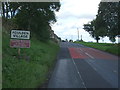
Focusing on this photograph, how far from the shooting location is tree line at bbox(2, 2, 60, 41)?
3528 cm

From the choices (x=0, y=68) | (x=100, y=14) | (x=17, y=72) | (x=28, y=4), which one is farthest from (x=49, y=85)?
(x=100, y=14)

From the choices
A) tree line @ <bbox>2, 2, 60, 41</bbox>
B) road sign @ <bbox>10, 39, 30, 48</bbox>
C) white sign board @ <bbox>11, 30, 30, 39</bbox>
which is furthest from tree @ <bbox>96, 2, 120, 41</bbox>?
road sign @ <bbox>10, 39, 30, 48</bbox>

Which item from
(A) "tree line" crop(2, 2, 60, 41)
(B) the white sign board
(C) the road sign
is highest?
(A) "tree line" crop(2, 2, 60, 41)

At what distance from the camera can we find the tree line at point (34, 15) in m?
35.3

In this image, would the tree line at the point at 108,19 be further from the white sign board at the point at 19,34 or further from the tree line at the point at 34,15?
the white sign board at the point at 19,34

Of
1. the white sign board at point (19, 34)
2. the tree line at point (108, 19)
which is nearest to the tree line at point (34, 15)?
the tree line at point (108, 19)

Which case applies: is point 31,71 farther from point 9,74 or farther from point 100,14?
point 100,14

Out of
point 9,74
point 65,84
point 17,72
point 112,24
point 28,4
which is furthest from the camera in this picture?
point 112,24

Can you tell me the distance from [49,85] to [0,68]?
2.51 m

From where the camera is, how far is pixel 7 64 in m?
12.8

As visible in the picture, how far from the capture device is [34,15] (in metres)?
36.6

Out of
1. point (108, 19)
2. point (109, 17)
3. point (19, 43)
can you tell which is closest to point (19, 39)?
point (19, 43)

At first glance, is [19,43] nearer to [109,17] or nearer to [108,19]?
[109,17]

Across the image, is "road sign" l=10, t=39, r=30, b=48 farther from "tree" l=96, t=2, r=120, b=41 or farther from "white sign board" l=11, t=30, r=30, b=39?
"tree" l=96, t=2, r=120, b=41
